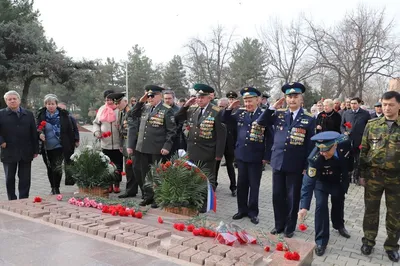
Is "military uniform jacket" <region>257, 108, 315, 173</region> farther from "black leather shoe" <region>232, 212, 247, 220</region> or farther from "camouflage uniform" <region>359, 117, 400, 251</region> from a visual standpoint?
"black leather shoe" <region>232, 212, 247, 220</region>

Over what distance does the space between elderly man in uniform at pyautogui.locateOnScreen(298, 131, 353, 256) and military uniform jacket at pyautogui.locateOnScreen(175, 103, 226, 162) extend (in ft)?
5.21

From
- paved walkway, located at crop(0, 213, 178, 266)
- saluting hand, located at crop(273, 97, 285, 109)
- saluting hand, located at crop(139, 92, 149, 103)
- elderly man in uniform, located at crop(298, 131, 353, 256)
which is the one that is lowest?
paved walkway, located at crop(0, 213, 178, 266)

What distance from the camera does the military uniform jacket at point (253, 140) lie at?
5.10m

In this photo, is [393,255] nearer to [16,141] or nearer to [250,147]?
[250,147]

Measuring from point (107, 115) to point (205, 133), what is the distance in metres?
2.37

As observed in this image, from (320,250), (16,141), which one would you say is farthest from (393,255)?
(16,141)

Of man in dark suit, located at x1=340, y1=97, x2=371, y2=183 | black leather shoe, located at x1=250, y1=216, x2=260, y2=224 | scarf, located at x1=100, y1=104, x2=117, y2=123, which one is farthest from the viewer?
man in dark suit, located at x1=340, y1=97, x2=371, y2=183

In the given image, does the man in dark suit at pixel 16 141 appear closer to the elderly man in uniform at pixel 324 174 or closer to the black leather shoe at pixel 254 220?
the black leather shoe at pixel 254 220

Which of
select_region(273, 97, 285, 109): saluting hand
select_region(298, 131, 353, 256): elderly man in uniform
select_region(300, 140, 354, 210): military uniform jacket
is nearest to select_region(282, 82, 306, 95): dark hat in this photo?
select_region(273, 97, 285, 109): saluting hand

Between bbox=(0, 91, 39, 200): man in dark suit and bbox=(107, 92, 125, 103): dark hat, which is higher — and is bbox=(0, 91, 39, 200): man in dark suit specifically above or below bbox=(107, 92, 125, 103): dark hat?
below

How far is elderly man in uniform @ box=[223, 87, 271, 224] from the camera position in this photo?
5.11 meters

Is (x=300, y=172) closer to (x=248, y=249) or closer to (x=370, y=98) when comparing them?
(x=248, y=249)

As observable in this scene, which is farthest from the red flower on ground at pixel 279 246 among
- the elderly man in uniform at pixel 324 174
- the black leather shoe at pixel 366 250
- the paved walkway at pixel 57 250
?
the black leather shoe at pixel 366 250

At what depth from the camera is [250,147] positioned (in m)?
5.11
